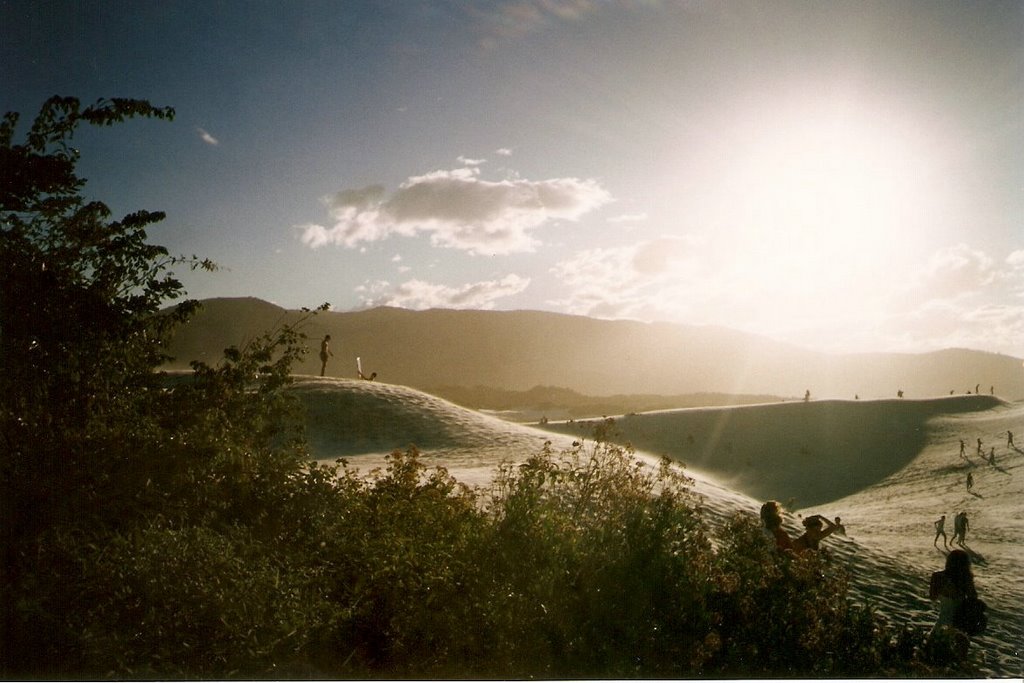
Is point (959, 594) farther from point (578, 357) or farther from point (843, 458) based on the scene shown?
point (578, 357)

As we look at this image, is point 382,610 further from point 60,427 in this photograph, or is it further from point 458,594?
point 60,427

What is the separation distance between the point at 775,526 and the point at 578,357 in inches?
3392

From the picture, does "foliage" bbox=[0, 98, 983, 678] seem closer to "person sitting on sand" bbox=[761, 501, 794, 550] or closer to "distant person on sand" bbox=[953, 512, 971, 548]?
"person sitting on sand" bbox=[761, 501, 794, 550]

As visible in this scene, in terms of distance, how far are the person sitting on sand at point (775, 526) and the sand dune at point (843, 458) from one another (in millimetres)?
2695

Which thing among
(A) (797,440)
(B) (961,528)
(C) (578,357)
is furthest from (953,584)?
(C) (578,357)

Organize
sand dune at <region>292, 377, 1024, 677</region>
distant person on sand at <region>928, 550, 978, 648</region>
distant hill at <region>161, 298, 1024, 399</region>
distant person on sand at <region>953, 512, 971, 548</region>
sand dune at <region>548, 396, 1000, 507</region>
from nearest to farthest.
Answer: distant person on sand at <region>928, 550, 978, 648</region>
sand dune at <region>292, 377, 1024, 677</region>
distant person on sand at <region>953, 512, 971, 548</region>
sand dune at <region>548, 396, 1000, 507</region>
distant hill at <region>161, 298, 1024, 399</region>

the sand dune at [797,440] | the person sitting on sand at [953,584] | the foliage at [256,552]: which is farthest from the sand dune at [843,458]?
the foliage at [256,552]

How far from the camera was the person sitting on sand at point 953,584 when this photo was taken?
5965 mm

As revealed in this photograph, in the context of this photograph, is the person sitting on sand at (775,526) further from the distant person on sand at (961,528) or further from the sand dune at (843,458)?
the distant person on sand at (961,528)

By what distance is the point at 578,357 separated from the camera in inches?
3642

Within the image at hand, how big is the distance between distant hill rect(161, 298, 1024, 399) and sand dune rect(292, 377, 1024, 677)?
43.8 metres

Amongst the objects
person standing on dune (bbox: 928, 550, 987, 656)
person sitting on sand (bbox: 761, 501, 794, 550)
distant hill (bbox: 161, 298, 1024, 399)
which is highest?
distant hill (bbox: 161, 298, 1024, 399)

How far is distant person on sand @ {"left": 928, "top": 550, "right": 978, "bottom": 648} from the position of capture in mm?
5965

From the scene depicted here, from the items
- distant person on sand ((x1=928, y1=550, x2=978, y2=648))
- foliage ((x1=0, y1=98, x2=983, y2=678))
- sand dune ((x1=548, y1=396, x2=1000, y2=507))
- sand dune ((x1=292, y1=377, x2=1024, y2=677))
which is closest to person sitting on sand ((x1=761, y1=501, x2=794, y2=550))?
foliage ((x1=0, y1=98, x2=983, y2=678))
